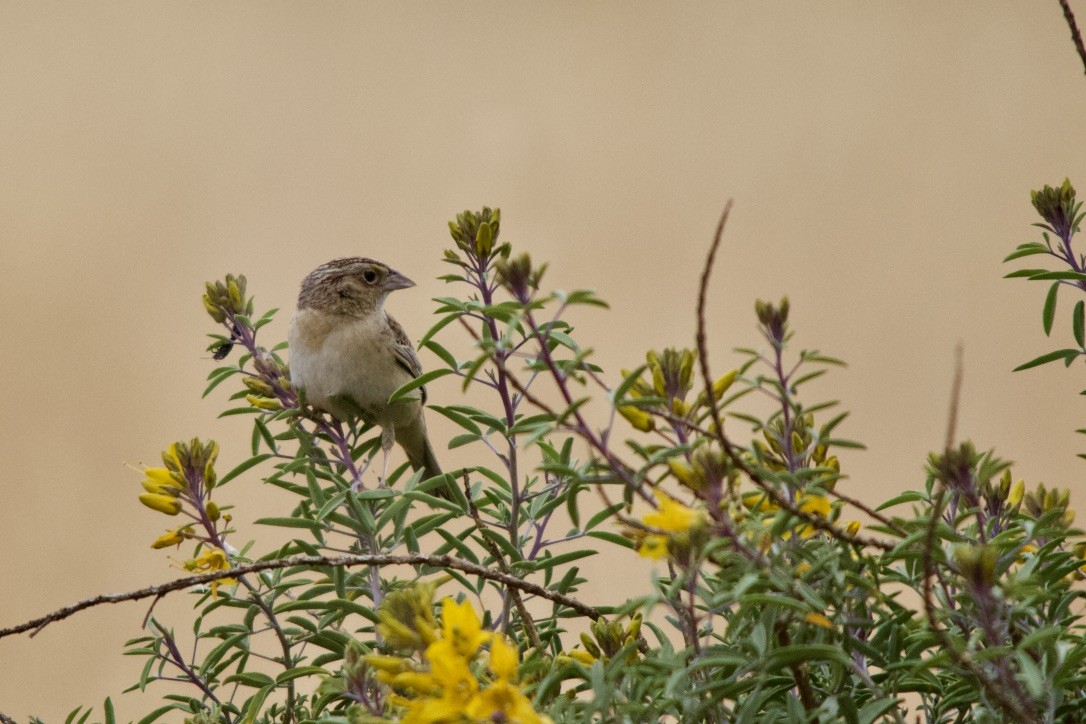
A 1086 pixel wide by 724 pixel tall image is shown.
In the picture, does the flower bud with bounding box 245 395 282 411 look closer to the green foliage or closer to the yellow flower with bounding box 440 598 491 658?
the green foliage

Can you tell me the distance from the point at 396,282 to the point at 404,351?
24 cm

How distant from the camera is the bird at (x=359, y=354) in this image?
287cm

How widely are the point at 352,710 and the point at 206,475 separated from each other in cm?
64

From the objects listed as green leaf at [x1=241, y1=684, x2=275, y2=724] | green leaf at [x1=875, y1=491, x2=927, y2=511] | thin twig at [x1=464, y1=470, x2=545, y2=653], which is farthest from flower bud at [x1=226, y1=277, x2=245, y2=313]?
green leaf at [x1=875, y1=491, x2=927, y2=511]

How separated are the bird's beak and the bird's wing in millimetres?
89

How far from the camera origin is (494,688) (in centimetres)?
112

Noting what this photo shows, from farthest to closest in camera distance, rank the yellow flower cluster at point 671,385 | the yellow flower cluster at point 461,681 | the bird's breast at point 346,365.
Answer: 1. the bird's breast at point 346,365
2. the yellow flower cluster at point 671,385
3. the yellow flower cluster at point 461,681

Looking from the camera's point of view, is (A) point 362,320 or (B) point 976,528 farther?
(A) point 362,320

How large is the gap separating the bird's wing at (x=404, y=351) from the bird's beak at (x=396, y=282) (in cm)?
9

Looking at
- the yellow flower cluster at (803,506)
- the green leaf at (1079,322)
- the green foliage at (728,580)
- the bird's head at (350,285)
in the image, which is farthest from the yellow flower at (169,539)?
the green leaf at (1079,322)

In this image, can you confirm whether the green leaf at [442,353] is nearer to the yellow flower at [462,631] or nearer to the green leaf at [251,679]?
the green leaf at [251,679]

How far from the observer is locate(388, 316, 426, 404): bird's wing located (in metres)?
3.18

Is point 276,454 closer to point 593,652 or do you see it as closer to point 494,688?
point 593,652

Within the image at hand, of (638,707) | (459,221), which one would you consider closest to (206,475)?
(459,221)
